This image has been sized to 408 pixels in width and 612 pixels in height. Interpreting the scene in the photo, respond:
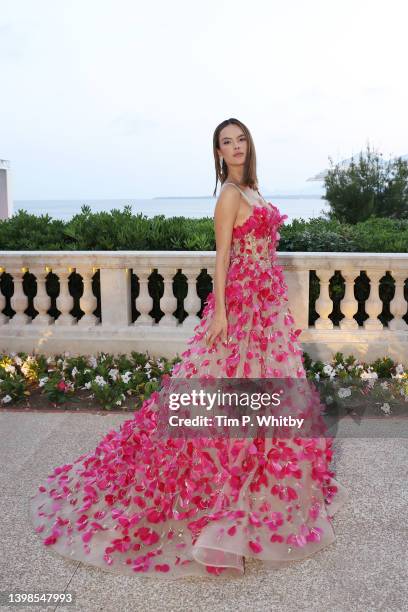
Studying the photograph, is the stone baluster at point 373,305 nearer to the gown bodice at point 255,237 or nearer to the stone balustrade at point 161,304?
the stone balustrade at point 161,304

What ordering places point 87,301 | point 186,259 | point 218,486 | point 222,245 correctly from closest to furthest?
point 218,486, point 222,245, point 186,259, point 87,301

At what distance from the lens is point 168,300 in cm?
593

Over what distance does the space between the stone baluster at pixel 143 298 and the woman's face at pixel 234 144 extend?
8.30ft

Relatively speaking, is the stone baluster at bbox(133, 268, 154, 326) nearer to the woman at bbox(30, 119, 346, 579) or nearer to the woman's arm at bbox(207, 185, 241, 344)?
the woman at bbox(30, 119, 346, 579)

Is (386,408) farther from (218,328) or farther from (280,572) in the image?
(280,572)

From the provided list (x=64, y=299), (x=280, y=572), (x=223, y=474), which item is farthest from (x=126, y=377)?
(x=280, y=572)

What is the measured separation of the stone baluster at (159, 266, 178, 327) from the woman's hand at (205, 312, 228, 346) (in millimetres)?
2476

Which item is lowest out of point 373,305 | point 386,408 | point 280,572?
point 280,572

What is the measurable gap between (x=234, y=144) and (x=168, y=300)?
264 cm

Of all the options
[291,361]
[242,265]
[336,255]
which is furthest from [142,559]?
[336,255]

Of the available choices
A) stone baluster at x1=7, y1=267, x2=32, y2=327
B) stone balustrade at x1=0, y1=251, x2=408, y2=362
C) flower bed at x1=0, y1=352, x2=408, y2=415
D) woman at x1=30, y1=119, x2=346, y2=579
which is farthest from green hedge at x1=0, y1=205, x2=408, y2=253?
woman at x1=30, y1=119, x2=346, y2=579

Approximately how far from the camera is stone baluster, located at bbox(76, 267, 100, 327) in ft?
19.7

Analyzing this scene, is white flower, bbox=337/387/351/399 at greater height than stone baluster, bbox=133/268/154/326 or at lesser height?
lesser

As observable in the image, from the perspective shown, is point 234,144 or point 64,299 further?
point 64,299
